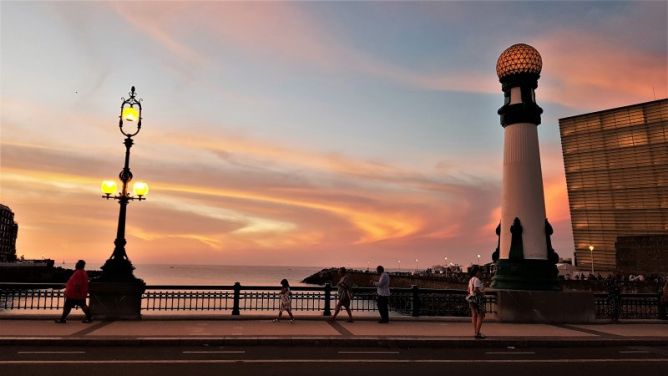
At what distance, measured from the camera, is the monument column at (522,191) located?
62.2 ft

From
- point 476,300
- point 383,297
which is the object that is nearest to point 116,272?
point 383,297

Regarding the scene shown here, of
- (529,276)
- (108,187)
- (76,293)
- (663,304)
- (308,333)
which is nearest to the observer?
(308,333)

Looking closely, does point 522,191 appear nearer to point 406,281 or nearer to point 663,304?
point 663,304

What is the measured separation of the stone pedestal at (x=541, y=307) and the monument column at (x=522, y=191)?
3.05 feet

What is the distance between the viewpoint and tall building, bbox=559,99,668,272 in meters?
104

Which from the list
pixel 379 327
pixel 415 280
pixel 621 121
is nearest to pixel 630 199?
pixel 621 121

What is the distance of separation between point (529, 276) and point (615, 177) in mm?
105058

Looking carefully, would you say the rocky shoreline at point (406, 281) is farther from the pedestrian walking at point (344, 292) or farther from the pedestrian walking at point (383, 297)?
the pedestrian walking at point (344, 292)

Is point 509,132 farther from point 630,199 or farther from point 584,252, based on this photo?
point 584,252

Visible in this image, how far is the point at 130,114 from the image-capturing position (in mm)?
17672
